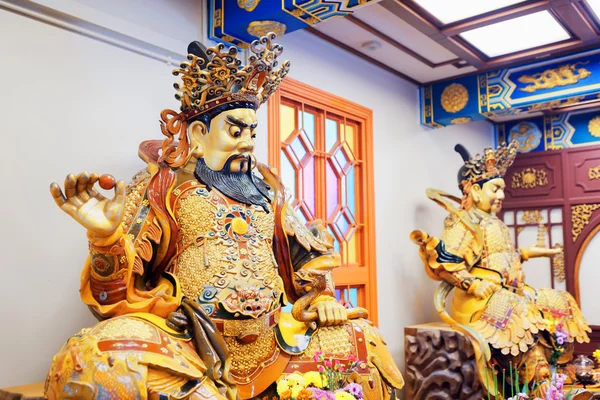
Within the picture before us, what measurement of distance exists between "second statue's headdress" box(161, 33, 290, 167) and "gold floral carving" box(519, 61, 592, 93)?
257 centimetres

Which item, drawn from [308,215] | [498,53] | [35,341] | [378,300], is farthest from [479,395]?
[35,341]

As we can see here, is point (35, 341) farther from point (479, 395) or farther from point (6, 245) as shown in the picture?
point (479, 395)

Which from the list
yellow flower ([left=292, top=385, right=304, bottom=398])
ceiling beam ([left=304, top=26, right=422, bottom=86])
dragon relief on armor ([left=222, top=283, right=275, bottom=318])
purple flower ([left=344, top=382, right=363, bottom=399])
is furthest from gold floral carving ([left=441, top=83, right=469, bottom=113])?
yellow flower ([left=292, top=385, right=304, bottom=398])

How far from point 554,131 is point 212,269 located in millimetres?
4559

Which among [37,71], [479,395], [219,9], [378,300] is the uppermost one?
[219,9]

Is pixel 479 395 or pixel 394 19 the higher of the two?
pixel 394 19

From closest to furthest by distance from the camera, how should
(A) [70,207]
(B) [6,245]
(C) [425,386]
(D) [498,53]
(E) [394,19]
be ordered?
(A) [70,207] → (B) [6,245] → (E) [394,19] → (C) [425,386] → (D) [498,53]

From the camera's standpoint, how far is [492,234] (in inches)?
162

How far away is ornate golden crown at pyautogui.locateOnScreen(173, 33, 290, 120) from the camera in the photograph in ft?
7.31

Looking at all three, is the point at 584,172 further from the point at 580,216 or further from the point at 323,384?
the point at 323,384

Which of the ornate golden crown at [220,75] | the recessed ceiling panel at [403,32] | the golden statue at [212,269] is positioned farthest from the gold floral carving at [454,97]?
the ornate golden crown at [220,75]

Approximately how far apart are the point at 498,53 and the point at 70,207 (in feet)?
10.9

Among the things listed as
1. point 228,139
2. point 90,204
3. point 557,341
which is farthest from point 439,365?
point 90,204

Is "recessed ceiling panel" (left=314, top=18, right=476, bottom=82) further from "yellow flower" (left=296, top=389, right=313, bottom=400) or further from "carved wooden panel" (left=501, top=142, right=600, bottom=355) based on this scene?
"yellow flower" (left=296, top=389, right=313, bottom=400)
